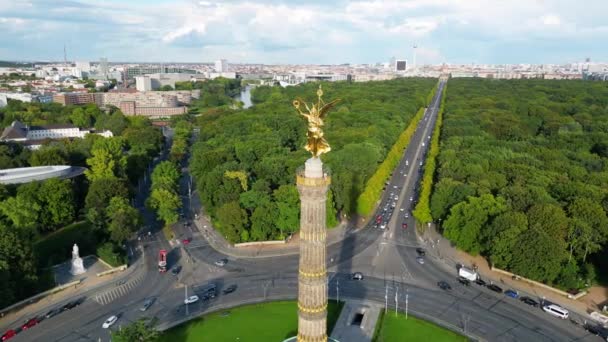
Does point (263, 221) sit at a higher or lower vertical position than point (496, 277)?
higher

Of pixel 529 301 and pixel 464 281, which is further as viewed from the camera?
pixel 464 281

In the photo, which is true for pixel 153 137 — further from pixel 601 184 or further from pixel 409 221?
pixel 601 184

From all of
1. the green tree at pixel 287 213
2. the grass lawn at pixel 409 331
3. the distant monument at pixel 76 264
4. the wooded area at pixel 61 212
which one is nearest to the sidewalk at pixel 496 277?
the grass lawn at pixel 409 331

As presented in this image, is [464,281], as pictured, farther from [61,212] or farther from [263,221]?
[61,212]

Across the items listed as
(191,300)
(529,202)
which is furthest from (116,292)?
(529,202)

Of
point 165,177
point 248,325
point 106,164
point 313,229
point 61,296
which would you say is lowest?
point 248,325

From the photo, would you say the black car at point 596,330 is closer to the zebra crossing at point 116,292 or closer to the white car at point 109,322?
the white car at point 109,322
